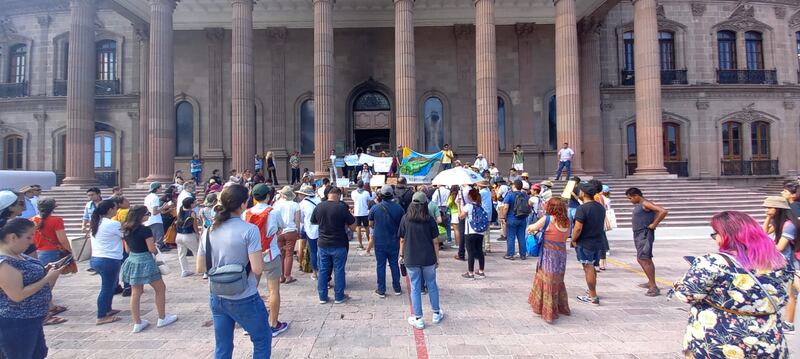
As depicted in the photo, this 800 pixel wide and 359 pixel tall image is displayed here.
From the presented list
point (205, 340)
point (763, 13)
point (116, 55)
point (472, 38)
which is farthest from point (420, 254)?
point (763, 13)

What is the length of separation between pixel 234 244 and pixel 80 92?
22.3 metres

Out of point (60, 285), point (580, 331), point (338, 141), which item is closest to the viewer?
point (580, 331)

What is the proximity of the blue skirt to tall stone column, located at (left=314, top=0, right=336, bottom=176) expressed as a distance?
1261cm

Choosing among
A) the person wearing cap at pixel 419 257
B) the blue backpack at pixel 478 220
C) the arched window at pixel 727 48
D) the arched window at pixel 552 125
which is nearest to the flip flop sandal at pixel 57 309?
the person wearing cap at pixel 419 257

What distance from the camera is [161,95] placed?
1828cm

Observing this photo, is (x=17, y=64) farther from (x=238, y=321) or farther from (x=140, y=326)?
(x=238, y=321)

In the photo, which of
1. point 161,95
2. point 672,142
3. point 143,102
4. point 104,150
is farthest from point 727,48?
point 104,150

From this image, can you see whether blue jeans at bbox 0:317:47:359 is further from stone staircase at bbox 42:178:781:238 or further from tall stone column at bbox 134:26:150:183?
tall stone column at bbox 134:26:150:183

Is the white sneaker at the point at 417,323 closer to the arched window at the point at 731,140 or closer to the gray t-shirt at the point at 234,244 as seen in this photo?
the gray t-shirt at the point at 234,244

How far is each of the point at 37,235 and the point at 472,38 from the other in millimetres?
22560

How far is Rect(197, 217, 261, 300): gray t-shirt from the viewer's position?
338cm

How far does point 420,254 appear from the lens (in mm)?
5355

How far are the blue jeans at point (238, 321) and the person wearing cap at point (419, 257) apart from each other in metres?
2.31

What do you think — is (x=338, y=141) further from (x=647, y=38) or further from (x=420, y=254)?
(x=420, y=254)
